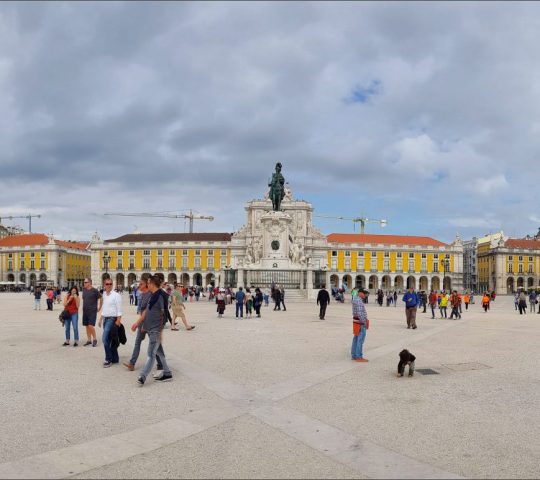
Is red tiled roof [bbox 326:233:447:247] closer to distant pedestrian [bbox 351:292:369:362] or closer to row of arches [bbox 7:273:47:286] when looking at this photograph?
row of arches [bbox 7:273:47:286]

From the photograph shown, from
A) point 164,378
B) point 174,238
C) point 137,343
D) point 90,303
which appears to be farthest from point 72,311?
point 174,238

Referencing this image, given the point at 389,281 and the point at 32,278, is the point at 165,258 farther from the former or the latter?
the point at 389,281

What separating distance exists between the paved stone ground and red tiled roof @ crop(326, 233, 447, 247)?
92964 mm

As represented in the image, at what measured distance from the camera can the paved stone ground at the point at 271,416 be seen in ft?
15.5

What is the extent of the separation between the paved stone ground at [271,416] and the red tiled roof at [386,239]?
9296 centimetres

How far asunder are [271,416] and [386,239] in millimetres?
101017

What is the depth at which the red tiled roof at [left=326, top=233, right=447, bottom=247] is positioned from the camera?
338 feet

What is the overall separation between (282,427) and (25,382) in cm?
440

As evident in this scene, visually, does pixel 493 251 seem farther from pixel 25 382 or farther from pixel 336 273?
pixel 25 382

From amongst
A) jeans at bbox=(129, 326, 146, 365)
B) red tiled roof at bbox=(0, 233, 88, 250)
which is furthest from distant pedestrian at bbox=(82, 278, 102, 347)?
red tiled roof at bbox=(0, 233, 88, 250)

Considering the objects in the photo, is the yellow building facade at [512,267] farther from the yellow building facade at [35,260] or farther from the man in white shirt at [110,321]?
the man in white shirt at [110,321]

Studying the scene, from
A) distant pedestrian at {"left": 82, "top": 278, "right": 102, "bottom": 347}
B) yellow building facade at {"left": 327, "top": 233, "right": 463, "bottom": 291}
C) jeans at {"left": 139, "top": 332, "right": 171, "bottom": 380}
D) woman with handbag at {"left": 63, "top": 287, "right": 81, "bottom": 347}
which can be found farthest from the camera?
yellow building facade at {"left": 327, "top": 233, "right": 463, "bottom": 291}

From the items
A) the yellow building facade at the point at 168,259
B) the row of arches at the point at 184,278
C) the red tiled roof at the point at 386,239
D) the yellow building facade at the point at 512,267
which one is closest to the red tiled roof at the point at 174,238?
the yellow building facade at the point at 168,259

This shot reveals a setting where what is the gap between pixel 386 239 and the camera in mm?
104562
